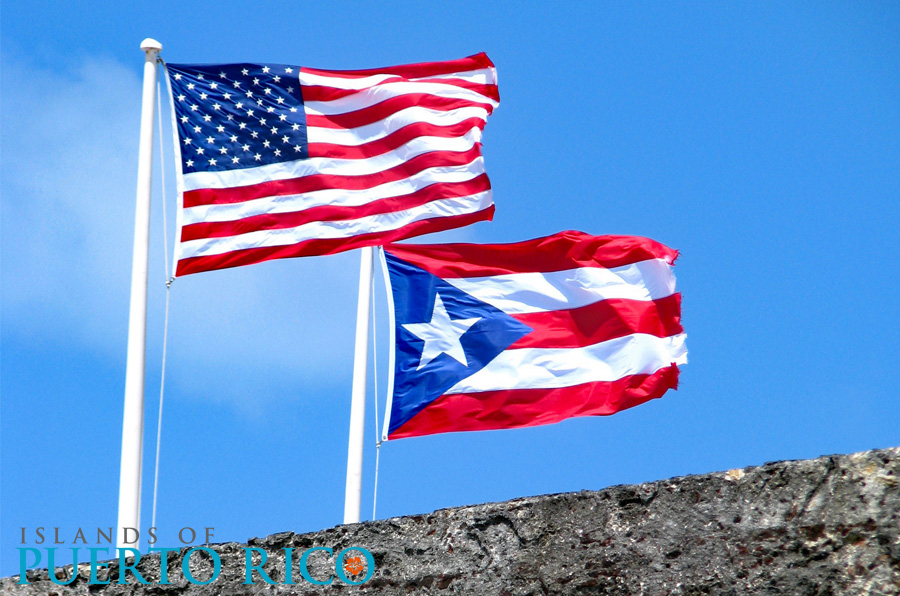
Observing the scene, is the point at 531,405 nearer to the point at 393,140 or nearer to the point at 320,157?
the point at 393,140

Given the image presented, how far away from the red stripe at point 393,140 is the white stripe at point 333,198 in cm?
38

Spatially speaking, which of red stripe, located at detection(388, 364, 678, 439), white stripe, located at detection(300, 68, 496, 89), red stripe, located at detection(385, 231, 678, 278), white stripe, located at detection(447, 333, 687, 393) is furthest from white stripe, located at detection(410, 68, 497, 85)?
red stripe, located at detection(388, 364, 678, 439)

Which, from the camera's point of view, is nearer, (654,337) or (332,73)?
(332,73)

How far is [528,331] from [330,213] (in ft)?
9.76

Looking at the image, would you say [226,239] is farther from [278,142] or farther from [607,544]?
[607,544]

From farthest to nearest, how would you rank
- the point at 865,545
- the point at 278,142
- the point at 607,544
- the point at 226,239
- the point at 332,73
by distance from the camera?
the point at 332,73
the point at 278,142
the point at 226,239
the point at 607,544
the point at 865,545

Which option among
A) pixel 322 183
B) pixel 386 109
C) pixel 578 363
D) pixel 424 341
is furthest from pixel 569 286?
pixel 322 183

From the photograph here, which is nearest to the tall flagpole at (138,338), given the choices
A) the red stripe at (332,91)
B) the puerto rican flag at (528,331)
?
the red stripe at (332,91)

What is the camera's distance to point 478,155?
12.1 m

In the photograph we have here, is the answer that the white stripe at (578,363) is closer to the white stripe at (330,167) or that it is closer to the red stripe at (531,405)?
the red stripe at (531,405)

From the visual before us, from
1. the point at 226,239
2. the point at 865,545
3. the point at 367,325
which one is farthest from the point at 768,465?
the point at 367,325

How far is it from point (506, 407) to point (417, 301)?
154 centimetres

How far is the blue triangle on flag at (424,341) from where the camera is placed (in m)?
11.8

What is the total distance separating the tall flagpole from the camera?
8.23m
